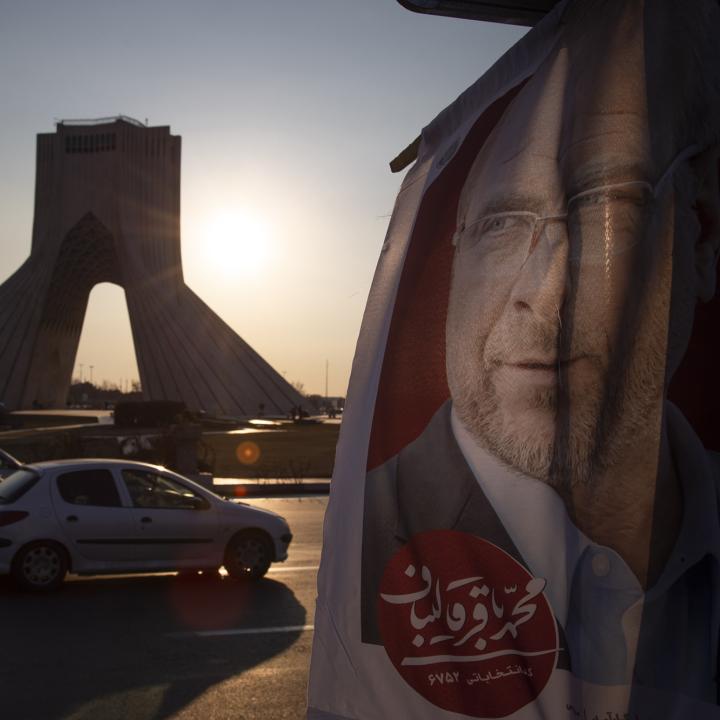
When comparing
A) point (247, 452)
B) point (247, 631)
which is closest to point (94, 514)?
point (247, 631)

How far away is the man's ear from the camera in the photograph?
1679mm

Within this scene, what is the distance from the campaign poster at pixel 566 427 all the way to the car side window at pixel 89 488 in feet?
22.4

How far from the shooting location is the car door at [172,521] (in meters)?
8.34

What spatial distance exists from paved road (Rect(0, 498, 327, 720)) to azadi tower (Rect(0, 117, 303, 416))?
4045cm

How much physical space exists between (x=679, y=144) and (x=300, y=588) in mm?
7211

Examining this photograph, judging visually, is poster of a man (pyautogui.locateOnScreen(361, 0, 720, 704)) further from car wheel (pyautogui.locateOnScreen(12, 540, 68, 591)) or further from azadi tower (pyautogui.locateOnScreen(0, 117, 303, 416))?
azadi tower (pyautogui.locateOnScreen(0, 117, 303, 416))

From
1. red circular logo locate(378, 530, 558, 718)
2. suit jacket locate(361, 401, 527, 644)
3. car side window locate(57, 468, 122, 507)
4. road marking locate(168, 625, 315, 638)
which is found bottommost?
road marking locate(168, 625, 315, 638)

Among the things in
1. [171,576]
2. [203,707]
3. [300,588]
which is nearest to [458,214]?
[203,707]

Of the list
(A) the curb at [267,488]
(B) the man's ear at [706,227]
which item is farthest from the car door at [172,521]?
(A) the curb at [267,488]

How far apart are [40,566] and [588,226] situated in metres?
7.37

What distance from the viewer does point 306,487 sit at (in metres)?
17.8

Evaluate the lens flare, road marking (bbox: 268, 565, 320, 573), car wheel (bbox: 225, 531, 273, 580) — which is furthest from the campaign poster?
the lens flare

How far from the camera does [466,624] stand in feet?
5.74

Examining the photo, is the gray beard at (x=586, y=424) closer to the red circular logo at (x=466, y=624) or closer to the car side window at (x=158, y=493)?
the red circular logo at (x=466, y=624)
